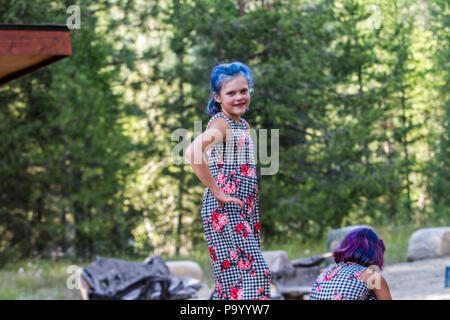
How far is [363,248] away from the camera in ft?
10.6

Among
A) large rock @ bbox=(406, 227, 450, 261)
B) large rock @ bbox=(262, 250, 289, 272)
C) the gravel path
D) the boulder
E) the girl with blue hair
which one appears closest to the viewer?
the girl with blue hair

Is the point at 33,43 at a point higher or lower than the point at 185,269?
higher

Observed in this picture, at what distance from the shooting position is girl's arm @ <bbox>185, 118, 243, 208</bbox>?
2947 millimetres

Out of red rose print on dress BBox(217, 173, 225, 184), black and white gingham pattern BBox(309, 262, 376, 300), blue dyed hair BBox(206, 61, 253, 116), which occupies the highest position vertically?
blue dyed hair BBox(206, 61, 253, 116)

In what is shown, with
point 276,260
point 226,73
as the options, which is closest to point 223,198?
point 226,73

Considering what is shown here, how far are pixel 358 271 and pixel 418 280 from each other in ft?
20.8

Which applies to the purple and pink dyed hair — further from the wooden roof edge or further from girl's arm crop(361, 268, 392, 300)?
the wooden roof edge

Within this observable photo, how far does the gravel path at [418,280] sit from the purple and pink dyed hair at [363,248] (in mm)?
3996

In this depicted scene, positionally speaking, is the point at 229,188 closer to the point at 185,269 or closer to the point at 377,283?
the point at 377,283

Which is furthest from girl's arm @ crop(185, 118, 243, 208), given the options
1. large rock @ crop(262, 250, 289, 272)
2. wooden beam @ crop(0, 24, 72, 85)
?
large rock @ crop(262, 250, 289, 272)

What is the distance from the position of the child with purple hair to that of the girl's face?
0.72 m
